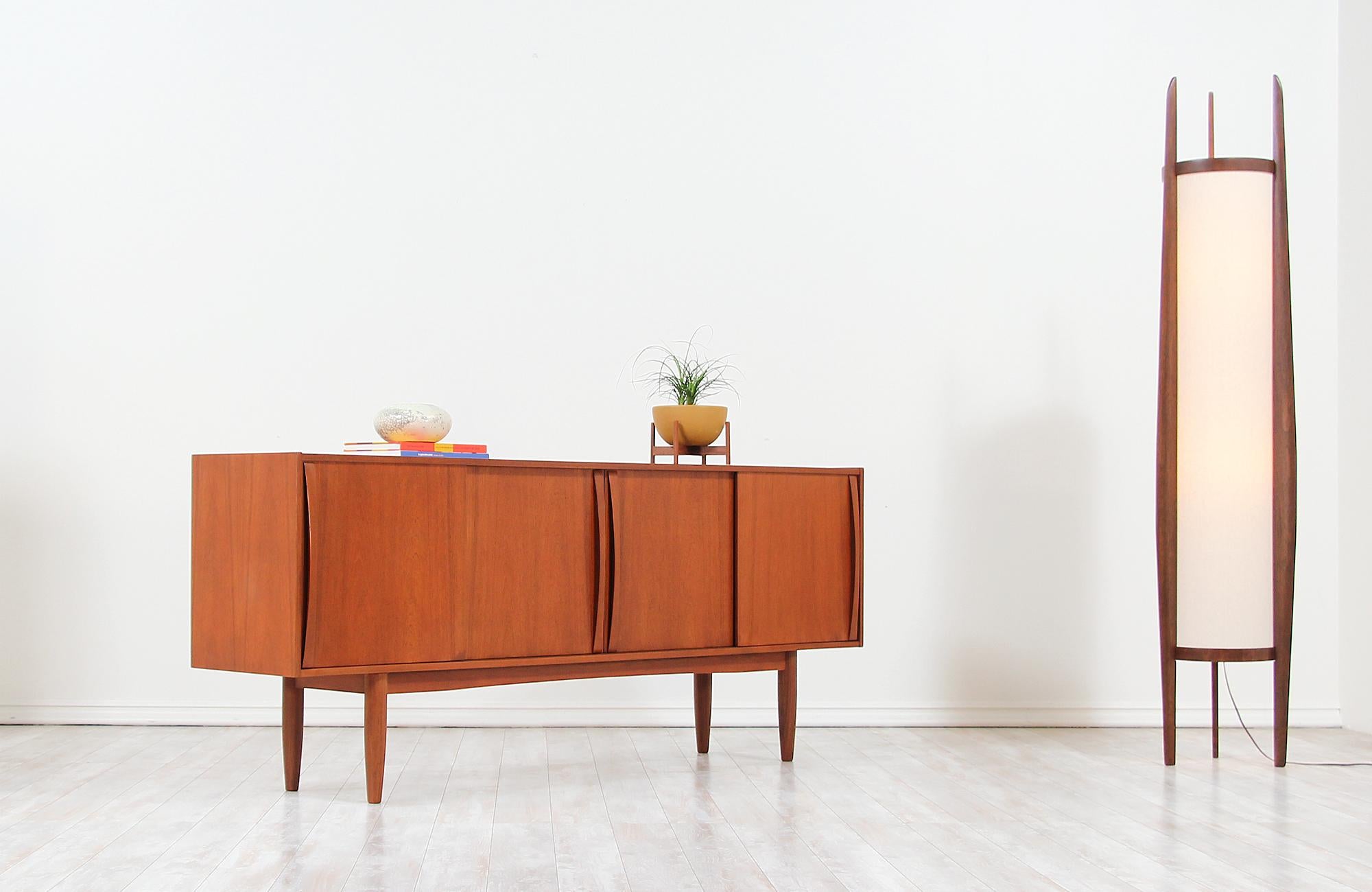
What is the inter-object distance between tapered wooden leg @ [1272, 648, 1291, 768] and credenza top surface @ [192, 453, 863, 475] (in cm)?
123

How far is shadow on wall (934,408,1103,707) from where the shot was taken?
13.2 ft

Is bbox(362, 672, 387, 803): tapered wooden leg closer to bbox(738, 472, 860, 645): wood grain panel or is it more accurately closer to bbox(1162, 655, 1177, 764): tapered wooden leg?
bbox(738, 472, 860, 645): wood grain panel

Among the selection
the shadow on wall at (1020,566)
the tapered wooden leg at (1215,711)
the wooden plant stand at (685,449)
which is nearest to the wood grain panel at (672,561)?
the wooden plant stand at (685,449)

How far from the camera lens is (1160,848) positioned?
7.84 ft

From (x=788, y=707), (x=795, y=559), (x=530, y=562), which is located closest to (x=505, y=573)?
(x=530, y=562)

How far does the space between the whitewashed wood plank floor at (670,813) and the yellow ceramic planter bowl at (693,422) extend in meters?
0.89

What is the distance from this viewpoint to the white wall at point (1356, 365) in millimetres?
3973

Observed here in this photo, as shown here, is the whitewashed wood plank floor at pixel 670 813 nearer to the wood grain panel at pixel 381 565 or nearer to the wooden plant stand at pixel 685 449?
the wood grain panel at pixel 381 565

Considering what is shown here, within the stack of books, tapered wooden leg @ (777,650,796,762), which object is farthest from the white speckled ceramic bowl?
tapered wooden leg @ (777,650,796,762)

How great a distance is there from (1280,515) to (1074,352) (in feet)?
3.51

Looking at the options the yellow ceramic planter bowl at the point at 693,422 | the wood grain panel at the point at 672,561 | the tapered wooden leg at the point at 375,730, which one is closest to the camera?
the tapered wooden leg at the point at 375,730

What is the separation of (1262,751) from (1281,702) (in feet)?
1.23

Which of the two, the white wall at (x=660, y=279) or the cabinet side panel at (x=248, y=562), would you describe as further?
the white wall at (x=660, y=279)

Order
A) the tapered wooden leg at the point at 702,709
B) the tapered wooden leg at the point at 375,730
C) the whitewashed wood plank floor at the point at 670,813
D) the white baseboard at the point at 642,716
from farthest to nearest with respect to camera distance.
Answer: the white baseboard at the point at 642,716 → the tapered wooden leg at the point at 702,709 → the tapered wooden leg at the point at 375,730 → the whitewashed wood plank floor at the point at 670,813
